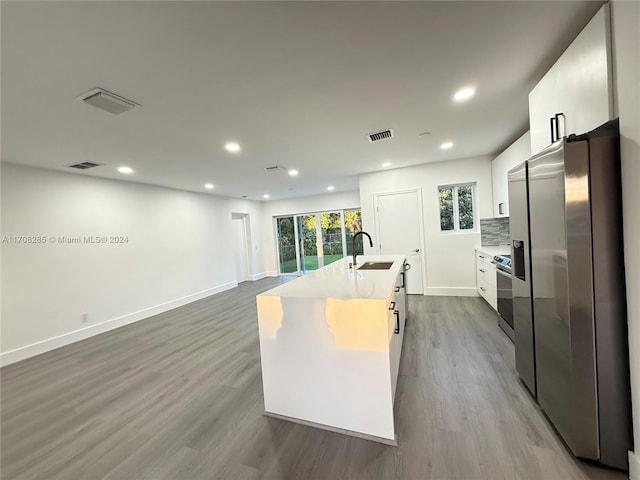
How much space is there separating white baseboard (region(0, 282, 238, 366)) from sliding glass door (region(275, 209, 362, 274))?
10.9 feet

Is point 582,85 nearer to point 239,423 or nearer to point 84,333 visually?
point 239,423

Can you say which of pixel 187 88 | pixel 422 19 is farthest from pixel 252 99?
pixel 422 19

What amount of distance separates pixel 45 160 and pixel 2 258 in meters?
1.36

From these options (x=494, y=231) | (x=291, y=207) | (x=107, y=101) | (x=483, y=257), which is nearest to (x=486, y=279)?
(x=483, y=257)

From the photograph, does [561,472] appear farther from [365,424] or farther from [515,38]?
[515,38]

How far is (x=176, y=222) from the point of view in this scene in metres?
5.75

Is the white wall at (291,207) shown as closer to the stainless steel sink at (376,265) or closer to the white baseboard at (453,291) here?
the white baseboard at (453,291)

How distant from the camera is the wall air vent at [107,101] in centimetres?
195

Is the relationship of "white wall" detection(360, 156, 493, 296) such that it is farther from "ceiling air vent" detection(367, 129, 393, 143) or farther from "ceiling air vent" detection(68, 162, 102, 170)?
"ceiling air vent" detection(68, 162, 102, 170)

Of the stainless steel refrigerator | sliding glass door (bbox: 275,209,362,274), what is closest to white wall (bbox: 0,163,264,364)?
sliding glass door (bbox: 275,209,362,274)

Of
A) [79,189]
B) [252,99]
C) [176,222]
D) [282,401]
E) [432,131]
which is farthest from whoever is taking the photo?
[176,222]

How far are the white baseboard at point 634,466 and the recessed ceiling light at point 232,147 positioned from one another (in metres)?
3.98

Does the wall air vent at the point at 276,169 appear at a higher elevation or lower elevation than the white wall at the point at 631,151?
higher

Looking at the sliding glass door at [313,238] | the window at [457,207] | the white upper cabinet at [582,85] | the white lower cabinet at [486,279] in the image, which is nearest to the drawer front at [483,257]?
the white lower cabinet at [486,279]
